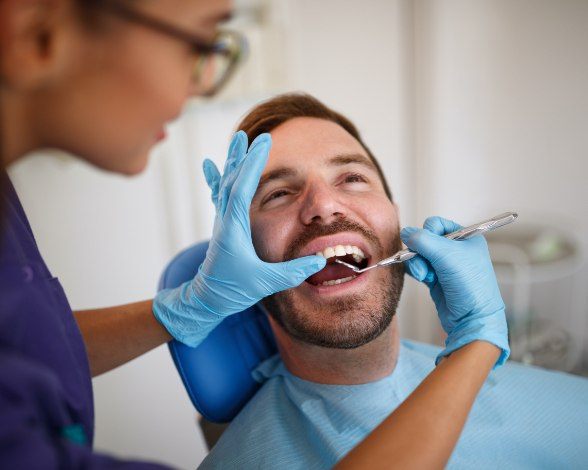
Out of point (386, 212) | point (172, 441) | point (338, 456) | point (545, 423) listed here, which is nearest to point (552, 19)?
point (386, 212)

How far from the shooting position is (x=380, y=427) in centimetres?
69

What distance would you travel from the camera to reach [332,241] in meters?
1.03

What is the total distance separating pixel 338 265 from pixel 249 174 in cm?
41

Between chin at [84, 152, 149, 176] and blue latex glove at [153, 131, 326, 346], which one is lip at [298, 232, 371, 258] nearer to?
blue latex glove at [153, 131, 326, 346]

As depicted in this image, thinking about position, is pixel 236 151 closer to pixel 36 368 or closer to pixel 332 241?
pixel 332 241

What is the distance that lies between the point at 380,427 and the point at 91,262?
1.73 m

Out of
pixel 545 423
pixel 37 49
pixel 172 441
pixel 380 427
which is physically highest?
pixel 37 49

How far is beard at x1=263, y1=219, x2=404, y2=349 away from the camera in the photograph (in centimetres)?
101

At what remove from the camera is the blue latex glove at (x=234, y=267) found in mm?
912

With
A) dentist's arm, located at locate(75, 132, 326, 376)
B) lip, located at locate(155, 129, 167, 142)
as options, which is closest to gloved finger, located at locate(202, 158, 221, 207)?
dentist's arm, located at locate(75, 132, 326, 376)

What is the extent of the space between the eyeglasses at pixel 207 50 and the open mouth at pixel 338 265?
0.50 m

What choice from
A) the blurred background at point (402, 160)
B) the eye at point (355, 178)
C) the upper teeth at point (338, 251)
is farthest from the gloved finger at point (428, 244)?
the blurred background at point (402, 160)

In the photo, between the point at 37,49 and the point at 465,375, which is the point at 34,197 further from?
the point at 465,375

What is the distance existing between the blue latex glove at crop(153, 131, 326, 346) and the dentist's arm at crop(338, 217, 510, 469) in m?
0.26
